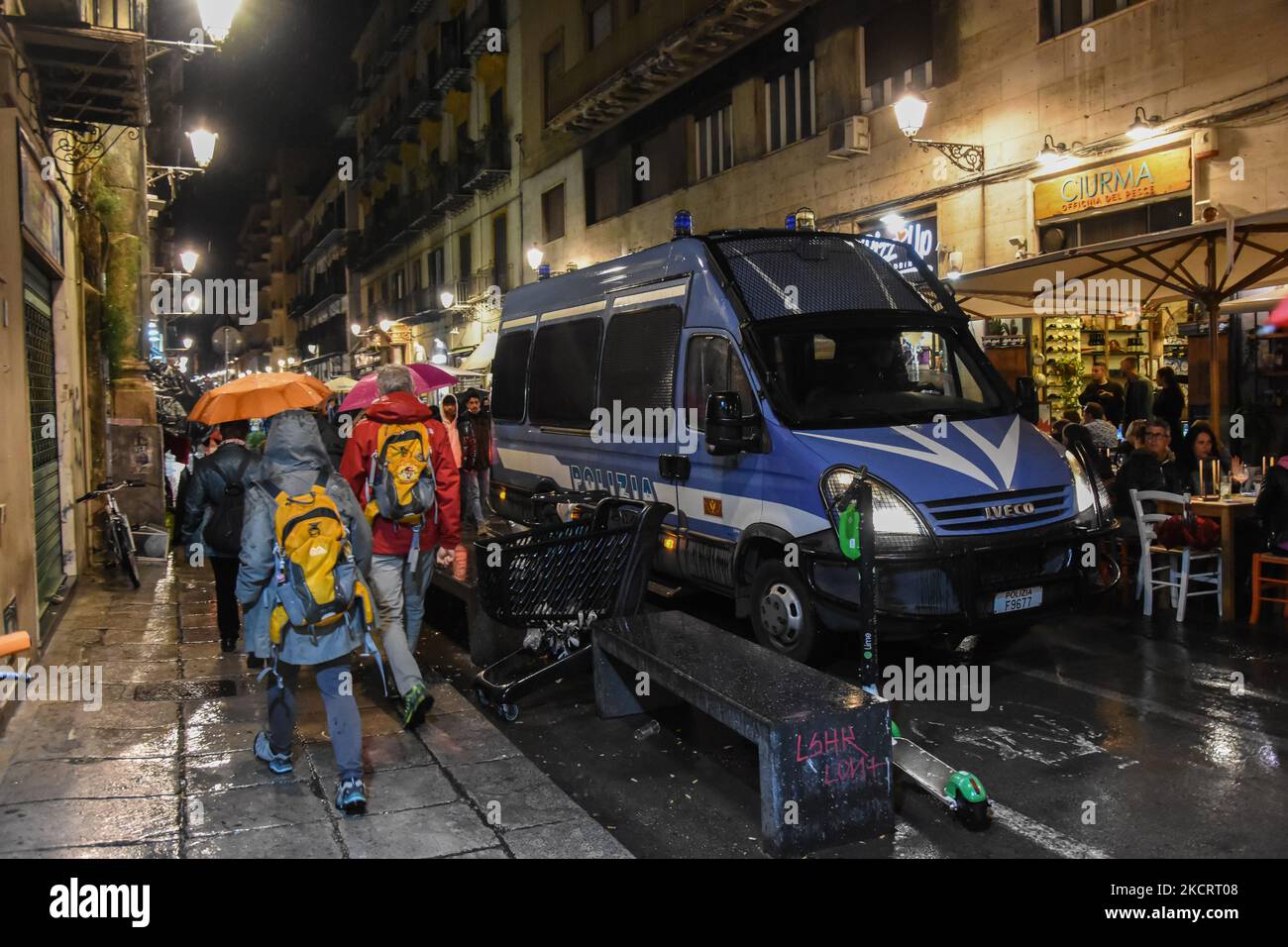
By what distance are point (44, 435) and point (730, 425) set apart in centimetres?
584

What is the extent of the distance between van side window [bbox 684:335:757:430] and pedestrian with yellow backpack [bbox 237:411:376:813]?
10.3 feet

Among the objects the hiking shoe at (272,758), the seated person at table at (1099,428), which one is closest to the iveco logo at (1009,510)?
the hiking shoe at (272,758)

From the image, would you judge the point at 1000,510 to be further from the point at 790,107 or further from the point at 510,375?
the point at 790,107

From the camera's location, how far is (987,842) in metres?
4.35

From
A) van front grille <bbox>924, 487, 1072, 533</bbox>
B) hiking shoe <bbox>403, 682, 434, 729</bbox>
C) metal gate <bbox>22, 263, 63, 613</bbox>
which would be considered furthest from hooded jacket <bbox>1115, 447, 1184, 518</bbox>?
metal gate <bbox>22, 263, 63, 613</bbox>

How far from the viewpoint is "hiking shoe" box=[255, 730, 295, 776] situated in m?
5.00

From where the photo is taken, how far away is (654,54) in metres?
20.9

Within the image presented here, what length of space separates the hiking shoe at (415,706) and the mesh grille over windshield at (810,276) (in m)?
3.38

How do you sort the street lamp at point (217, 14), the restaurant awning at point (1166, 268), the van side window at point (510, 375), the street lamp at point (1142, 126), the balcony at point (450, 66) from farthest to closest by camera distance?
the balcony at point (450, 66), the street lamp at point (1142, 126), the street lamp at point (217, 14), the van side window at point (510, 375), the restaurant awning at point (1166, 268)

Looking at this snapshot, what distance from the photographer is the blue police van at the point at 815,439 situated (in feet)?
20.4

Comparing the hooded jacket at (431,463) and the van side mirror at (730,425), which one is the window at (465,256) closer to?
the van side mirror at (730,425)

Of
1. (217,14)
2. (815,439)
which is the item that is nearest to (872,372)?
(815,439)

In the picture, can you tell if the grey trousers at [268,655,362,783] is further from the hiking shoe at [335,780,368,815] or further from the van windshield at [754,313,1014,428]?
the van windshield at [754,313,1014,428]

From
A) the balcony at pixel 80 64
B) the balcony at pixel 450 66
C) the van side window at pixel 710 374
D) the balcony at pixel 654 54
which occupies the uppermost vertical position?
the balcony at pixel 450 66
